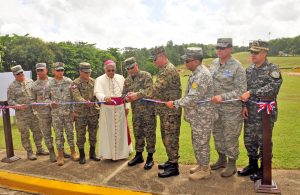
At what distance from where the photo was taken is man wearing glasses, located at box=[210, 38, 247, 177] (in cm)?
465

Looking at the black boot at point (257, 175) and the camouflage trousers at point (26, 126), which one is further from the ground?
the camouflage trousers at point (26, 126)

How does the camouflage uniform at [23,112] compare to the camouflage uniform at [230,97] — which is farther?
the camouflage uniform at [23,112]

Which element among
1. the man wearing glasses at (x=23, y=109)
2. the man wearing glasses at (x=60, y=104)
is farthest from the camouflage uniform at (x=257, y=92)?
the man wearing glasses at (x=23, y=109)

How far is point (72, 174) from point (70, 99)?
4.75 ft

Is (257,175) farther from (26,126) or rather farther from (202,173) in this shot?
(26,126)

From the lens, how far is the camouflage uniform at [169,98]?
5.05 meters

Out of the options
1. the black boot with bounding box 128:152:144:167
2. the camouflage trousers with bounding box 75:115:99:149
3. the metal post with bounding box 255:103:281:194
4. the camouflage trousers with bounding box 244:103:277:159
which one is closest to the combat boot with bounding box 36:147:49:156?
the camouflage trousers with bounding box 75:115:99:149

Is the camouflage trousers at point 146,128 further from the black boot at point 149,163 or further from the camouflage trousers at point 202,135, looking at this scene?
the camouflage trousers at point 202,135

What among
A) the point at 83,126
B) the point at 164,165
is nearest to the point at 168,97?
the point at 164,165

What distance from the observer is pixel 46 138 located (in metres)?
6.14

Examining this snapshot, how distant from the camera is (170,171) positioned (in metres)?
5.01

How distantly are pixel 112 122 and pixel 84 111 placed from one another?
1.87ft

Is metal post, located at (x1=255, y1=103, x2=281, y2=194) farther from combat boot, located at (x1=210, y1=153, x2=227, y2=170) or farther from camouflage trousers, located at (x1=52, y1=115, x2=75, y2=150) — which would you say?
camouflage trousers, located at (x1=52, y1=115, x2=75, y2=150)

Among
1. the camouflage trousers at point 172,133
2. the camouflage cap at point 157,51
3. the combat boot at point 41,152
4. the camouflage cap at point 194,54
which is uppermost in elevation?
the camouflage cap at point 157,51
